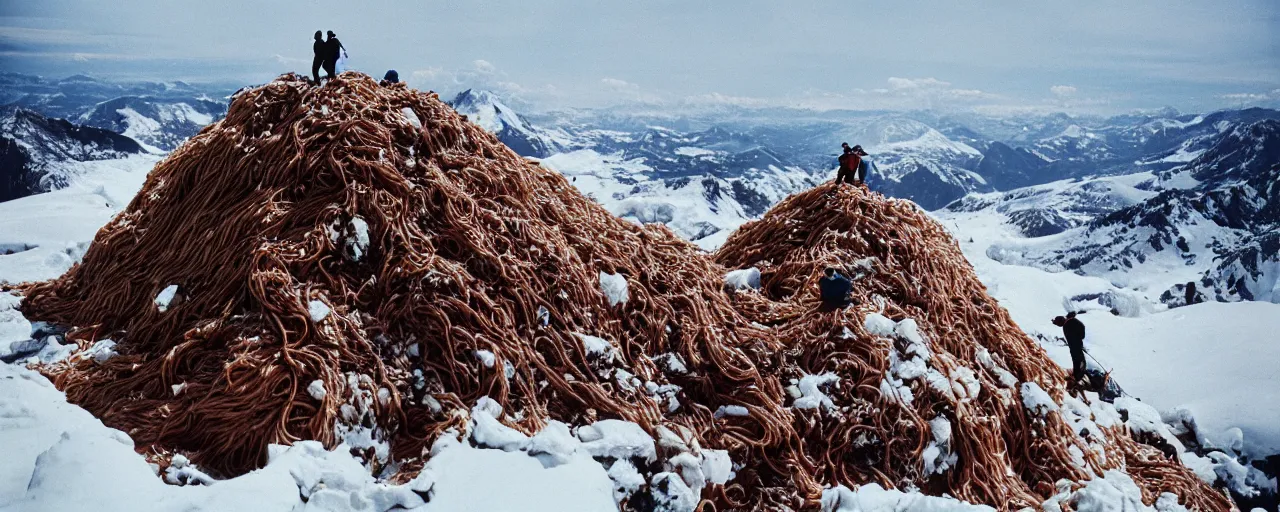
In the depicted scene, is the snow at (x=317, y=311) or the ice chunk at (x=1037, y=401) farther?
the ice chunk at (x=1037, y=401)

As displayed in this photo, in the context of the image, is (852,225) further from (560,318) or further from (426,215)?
(426,215)

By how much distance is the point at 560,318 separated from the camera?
24.9 ft

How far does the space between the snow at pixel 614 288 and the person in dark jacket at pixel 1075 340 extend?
697 cm

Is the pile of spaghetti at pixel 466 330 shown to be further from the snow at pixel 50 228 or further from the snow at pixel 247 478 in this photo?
the snow at pixel 50 228

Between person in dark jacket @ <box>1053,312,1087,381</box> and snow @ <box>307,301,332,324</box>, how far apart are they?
1024 cm

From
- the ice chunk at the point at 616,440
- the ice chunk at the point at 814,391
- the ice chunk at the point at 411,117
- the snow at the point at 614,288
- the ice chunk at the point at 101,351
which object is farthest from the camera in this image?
the ice chunk at the point at 411,117

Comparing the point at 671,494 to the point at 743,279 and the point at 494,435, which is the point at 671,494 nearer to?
the point at 494,435

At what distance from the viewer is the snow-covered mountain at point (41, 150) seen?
46.9 m

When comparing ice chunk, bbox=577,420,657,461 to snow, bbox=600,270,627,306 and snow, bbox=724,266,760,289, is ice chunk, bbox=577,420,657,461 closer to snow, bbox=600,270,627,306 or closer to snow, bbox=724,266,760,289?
snow, bbox=600,270,627,306

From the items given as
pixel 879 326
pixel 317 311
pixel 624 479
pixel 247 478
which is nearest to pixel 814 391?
pixel 879 326

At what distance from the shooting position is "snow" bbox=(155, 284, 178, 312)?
284 inches

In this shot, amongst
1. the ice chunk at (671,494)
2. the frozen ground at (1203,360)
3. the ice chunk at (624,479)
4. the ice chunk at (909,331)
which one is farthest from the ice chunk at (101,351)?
the frozen ground at (1203,360)

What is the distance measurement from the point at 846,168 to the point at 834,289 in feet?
14.2

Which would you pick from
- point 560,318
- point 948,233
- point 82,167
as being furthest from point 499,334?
point 82,167
